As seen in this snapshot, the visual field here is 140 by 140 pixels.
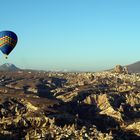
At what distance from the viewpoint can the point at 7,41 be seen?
147875 millimetres

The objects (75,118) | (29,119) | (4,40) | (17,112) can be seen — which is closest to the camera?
(4,40)

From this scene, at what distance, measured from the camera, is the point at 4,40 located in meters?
148

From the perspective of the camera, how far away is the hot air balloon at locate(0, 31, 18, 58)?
148 meters

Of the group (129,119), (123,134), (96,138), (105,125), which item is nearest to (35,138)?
(96,138)

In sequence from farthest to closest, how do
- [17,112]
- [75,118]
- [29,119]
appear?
1. [17,112]
2. [75,118]
3. [29,119]

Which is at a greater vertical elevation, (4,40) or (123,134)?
(4,40)

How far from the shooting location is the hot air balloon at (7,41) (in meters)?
148

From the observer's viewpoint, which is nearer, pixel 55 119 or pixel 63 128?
pixel 63 128

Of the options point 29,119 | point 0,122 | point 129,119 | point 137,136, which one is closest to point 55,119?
point 29,119

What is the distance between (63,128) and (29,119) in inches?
666

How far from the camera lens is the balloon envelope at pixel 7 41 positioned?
147500mm

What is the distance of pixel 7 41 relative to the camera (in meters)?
148

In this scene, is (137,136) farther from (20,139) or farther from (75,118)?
(20,139)

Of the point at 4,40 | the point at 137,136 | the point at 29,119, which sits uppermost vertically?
the point at 4,40
